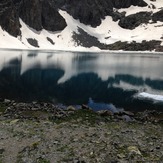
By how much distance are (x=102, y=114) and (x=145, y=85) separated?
91.7ft

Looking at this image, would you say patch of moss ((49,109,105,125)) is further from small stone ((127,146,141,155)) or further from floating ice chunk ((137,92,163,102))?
floating ice chunk ((137,92,163,102))

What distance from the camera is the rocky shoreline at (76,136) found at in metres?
21.0

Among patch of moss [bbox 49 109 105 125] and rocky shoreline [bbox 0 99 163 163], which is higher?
rocky shoreline [bbox 0 99 163 163]

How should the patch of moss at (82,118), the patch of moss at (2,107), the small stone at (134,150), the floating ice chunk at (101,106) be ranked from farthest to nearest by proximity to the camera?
the floating ice chunk at (101,106) → the patch of moss at (2,107) → the patch of moss at (82,118) → the small stone at (134,150)

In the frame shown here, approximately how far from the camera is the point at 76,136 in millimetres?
25406

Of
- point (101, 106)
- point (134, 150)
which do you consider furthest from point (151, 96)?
point (134, 150)

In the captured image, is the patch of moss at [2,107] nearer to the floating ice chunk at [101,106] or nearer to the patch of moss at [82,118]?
the patch of moss at [82,118]

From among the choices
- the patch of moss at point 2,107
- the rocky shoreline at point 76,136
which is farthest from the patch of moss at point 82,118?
the patch of moss at point 2,107

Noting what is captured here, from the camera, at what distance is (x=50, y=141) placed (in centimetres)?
2381

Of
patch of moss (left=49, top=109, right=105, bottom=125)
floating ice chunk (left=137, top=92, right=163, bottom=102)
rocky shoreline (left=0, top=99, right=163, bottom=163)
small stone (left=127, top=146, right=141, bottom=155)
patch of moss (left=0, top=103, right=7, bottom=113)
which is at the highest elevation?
small stone (left=127, top=146, right=141, bottom=155)

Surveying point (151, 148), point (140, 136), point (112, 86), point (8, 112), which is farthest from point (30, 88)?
point (151, 148)

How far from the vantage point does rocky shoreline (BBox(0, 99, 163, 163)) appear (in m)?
21.0

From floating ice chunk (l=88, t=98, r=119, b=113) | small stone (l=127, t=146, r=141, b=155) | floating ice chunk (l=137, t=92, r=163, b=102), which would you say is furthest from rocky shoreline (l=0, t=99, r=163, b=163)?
floating ice chunk (l=137, t=92, r=163, b=102)

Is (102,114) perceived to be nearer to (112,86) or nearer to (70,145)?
(70,145)
